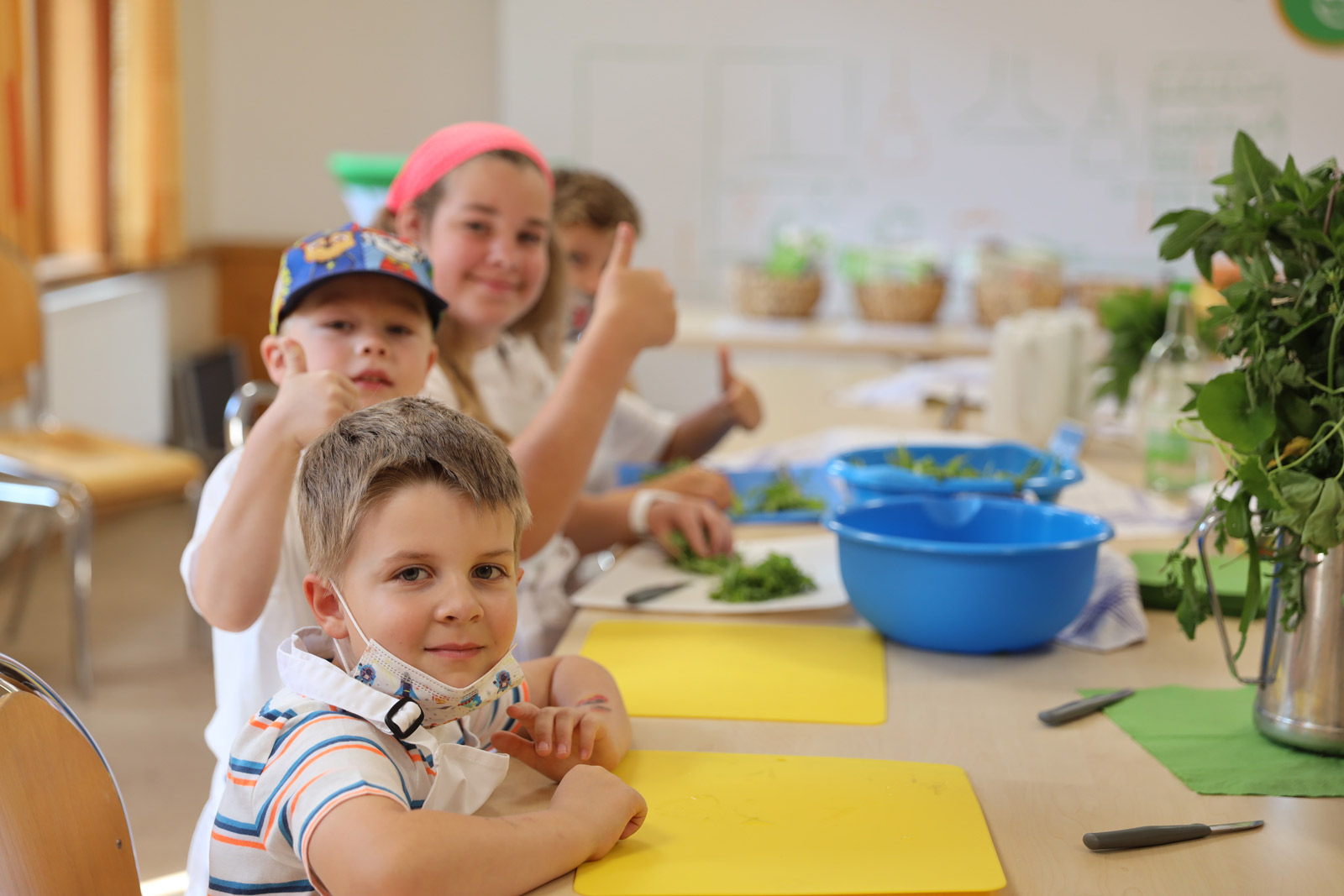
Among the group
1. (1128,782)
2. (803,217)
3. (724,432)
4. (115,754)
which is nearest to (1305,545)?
(1128,782)

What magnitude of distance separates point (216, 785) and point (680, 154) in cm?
407

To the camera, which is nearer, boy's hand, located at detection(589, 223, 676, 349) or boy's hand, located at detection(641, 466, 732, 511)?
boy's hand, located at detection(589, 223, 676, 349)

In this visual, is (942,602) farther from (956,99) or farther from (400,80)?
(400,80)

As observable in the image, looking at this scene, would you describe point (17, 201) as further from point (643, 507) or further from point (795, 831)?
point (795, 831)

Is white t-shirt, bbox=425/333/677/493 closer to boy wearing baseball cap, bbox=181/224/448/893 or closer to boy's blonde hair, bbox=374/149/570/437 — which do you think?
boy's blonde hair, bbox=374/149/570/437

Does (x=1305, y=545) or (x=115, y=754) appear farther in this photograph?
(x=115, y=754)

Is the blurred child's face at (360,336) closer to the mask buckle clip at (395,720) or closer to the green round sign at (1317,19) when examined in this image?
the mask buckle clip at (395,720)

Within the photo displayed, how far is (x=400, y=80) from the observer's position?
16.4ft

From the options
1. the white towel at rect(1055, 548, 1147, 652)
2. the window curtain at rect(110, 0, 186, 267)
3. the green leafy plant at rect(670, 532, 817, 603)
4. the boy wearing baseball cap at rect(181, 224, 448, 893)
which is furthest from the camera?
the window curtain at rect(110, 0, 186, 267)

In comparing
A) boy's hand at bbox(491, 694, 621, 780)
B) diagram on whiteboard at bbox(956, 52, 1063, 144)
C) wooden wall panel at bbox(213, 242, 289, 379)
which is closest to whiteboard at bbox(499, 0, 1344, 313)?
diagram on whiteboard at bbox(956, 52, 1063, 144)

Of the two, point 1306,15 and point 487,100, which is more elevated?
point 1306,15

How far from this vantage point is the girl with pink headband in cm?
130

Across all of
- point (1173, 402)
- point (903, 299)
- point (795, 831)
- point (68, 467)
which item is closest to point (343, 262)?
point (795, 831)

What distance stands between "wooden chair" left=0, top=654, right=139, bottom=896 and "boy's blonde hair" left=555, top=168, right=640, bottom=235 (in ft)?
4.74
